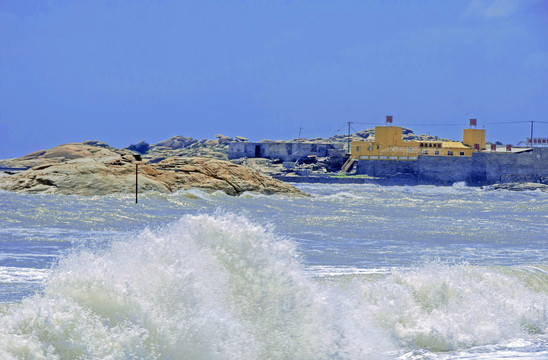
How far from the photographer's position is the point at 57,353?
13.0 ft

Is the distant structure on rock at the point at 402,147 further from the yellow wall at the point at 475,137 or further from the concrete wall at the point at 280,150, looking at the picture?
the concrete wall at the point at 280,150

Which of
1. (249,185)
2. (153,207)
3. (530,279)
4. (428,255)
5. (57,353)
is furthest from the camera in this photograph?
(249,185)

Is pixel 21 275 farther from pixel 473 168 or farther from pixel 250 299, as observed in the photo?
pixel 473 168

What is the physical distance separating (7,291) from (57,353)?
2946mm

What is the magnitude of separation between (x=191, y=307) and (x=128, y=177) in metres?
15.9

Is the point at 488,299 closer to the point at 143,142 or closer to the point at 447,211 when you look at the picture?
the point at 447,211

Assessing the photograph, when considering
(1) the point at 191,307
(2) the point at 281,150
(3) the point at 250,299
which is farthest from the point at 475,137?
(1) the point at 191,307

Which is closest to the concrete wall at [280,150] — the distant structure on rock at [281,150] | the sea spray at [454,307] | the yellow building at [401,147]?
the distant structure on rock at [281,150]

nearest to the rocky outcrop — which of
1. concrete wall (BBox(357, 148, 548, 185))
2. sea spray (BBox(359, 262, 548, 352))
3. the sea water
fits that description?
the sea water

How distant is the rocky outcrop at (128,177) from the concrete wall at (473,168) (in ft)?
102

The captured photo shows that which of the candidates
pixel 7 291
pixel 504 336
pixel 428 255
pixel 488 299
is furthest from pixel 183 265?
pixel 428 255

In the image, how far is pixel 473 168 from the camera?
181 feet

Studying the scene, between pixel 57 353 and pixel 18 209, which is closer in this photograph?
pixel 57 353

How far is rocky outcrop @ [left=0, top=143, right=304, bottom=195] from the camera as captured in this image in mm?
A: 19359
